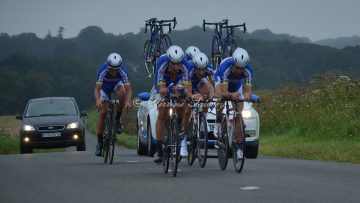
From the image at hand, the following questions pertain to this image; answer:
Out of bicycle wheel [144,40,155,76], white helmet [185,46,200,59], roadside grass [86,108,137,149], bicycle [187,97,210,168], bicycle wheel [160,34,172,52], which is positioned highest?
bicycle wheel [160,34,172,52]

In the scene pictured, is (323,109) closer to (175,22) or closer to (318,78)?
(318,78)

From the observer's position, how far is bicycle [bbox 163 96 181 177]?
13539mm

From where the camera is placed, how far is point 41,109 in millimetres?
27188

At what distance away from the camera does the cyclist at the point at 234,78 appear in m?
14.2

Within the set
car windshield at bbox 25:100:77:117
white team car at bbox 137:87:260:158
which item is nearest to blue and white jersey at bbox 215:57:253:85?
white team car at bbox 137:87:260:158

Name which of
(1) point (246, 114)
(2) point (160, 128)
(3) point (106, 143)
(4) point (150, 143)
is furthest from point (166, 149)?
(4) point (150, 143)

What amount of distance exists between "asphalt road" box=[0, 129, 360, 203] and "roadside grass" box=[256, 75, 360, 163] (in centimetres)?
361

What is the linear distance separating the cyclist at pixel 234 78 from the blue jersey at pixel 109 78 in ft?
8.11

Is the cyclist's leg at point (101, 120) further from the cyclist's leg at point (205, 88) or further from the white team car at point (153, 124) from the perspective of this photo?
the cyclist's leg at point (205, 88)

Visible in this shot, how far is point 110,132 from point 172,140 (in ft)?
11.7

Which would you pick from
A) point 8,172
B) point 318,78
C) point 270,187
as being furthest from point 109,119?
point 318,78

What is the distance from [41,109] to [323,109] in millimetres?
8022

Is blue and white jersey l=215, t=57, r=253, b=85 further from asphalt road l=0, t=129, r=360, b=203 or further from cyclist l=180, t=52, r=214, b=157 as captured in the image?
asphalt road l=0, t=129, r=360, b=203

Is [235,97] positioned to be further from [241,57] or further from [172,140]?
[172,140]
